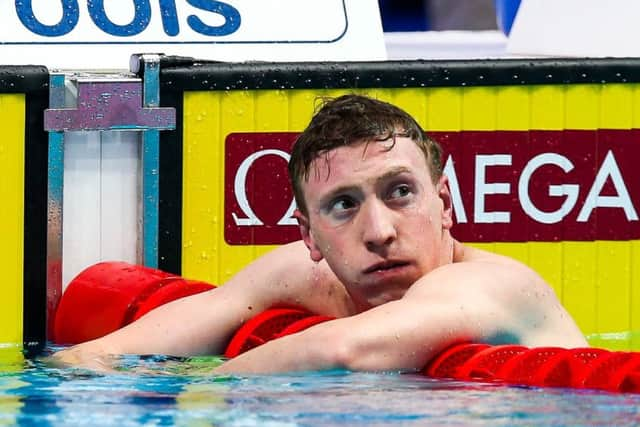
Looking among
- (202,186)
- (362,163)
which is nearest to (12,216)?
(202,186)

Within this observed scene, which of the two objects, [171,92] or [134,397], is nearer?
[134,397]

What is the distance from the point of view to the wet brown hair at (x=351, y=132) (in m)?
3.41

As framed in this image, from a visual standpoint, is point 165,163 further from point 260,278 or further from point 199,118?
point 260,278

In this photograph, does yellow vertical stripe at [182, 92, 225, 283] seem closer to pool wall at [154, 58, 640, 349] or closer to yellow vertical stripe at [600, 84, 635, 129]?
pool wall at [154, 58, 640, 349]

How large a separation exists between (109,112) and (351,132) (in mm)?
1382

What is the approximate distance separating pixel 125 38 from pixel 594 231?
1.54 metres

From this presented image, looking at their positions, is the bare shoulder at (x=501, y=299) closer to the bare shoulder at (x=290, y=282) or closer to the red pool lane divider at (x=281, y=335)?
the red pool lane divider at (x=281, y=335)

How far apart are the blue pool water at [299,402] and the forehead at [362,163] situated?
0.43m

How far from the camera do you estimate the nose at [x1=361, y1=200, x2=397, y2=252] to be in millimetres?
3293

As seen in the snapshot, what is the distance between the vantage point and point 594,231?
480cm

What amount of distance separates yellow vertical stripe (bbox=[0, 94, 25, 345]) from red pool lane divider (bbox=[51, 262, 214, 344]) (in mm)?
142

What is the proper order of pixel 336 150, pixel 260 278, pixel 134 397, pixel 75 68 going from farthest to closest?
pixel 75 68
pixel 260 278
pixel 336 150
pixel 134 397

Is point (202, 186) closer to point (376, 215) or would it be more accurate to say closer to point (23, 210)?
point (23, 210)

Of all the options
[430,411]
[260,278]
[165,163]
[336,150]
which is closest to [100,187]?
[165,163]
